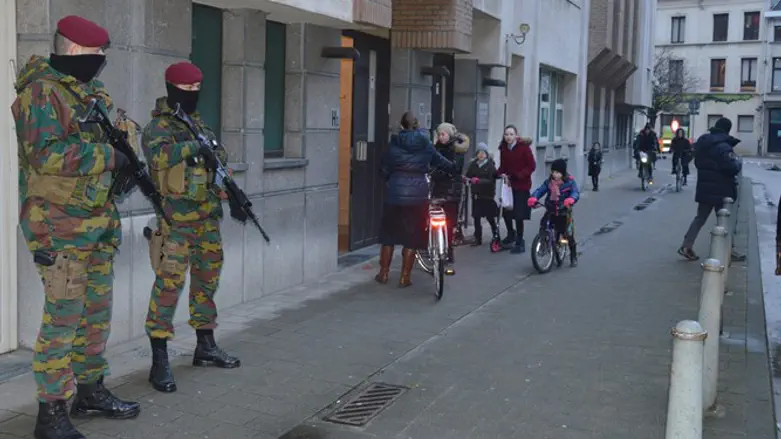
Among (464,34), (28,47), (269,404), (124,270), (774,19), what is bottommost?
(269,404)

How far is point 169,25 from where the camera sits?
7.01m

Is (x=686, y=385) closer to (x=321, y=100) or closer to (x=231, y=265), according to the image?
(x=231, y=265)

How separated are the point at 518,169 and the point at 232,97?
5040mm

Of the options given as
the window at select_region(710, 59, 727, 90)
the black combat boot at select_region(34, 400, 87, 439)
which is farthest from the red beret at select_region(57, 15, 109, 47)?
the window at select_region(710, 59, 727, 90)

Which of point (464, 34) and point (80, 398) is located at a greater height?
point (464, 34)

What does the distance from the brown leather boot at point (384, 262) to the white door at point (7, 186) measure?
14.1 feet

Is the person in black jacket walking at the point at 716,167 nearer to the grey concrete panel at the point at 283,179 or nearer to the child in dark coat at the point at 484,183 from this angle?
the child in dark coat at the point at 484,183

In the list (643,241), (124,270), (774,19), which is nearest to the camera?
(124,270)

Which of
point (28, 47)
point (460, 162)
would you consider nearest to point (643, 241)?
point (460, 162)

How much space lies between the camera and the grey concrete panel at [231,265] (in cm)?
794

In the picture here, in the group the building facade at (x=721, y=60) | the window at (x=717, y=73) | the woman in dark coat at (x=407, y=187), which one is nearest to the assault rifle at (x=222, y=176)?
the woman in dark coat at (x=407, y=187)

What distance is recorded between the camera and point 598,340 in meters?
7.50

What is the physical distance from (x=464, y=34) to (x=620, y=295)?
470 centimetres

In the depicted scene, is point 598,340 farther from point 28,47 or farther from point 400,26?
point 400,26
